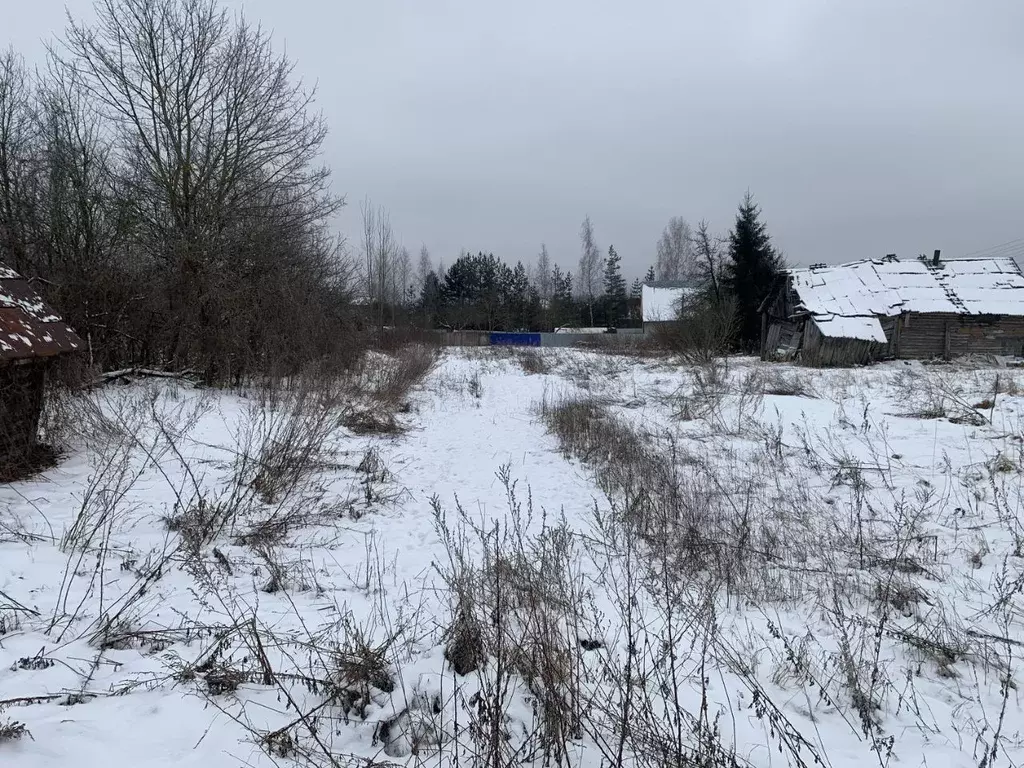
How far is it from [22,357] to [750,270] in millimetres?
32716

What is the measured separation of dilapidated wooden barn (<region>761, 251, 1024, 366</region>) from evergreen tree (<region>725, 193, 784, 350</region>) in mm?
5295

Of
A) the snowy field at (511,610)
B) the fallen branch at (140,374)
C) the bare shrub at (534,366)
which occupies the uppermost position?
the fallen branch at (140,374)

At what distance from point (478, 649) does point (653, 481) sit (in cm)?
372

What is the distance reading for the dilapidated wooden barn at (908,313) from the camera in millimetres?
23109

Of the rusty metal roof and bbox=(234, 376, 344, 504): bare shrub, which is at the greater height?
the rusty metal roof

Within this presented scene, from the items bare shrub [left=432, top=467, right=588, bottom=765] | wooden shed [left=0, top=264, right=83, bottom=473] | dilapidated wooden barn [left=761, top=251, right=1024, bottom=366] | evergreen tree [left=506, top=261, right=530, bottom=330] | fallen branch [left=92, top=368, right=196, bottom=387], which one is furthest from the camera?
Answer: evergreen tree [left=506, top=261, right=530, bottom=330]

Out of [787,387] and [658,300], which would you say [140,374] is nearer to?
[787,387]

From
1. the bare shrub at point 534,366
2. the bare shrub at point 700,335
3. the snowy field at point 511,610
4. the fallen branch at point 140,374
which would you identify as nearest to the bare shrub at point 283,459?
the snowy field at point 511,610

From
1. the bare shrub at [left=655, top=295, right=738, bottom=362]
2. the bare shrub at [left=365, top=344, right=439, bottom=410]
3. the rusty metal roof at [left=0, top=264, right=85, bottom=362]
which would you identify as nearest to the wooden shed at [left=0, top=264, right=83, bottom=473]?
the rusty metal roof at [left=0, top=264, right=85, bottom=362]

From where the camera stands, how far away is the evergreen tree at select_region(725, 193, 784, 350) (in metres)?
30.8

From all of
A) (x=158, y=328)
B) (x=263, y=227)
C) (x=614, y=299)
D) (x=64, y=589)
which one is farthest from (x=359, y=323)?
(x=614, y=299)

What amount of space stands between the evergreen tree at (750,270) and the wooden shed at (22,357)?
30.5 metres

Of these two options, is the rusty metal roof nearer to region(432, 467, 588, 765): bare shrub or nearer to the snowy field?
the snowy field

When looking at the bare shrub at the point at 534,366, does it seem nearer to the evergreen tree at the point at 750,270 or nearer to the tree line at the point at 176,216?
the tree line at the point at 176,216
